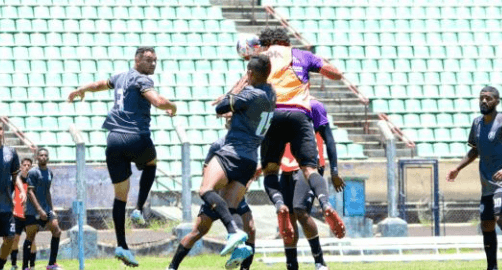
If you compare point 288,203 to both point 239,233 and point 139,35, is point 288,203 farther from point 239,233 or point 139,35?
point 139,35

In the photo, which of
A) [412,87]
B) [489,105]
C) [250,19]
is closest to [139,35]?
[250,19]

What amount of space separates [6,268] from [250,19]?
14.1 meters

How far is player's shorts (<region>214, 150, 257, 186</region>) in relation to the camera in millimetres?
12102

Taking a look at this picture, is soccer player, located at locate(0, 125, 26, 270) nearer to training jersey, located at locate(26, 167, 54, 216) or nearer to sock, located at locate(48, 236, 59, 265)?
sock, located at locate(48, 236, 59, 265)

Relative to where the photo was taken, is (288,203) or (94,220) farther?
(94,220)

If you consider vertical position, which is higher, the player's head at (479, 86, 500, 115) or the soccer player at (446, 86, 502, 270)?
the player's head at (479, 86, 500, 115)

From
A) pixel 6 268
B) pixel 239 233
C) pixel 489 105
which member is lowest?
pixel 6 268

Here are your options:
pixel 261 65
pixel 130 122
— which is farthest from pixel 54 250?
pixel 261 65

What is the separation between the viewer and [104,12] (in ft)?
101

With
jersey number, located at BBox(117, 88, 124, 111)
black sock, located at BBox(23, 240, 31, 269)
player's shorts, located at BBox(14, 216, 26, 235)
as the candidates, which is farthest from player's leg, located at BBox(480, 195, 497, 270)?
player's shorts, located at BBox(14, 216, 26, 235)

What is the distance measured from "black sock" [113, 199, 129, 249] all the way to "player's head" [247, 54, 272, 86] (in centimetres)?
236

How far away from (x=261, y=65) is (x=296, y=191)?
1.76 metres

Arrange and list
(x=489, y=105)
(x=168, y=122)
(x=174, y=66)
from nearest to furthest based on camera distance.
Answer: (x=489, y=105) → (x=168, y=122) → (x=174, y=66)

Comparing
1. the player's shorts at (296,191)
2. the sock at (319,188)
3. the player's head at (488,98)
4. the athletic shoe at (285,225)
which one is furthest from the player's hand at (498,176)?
the athletic shoe at (285,225)
